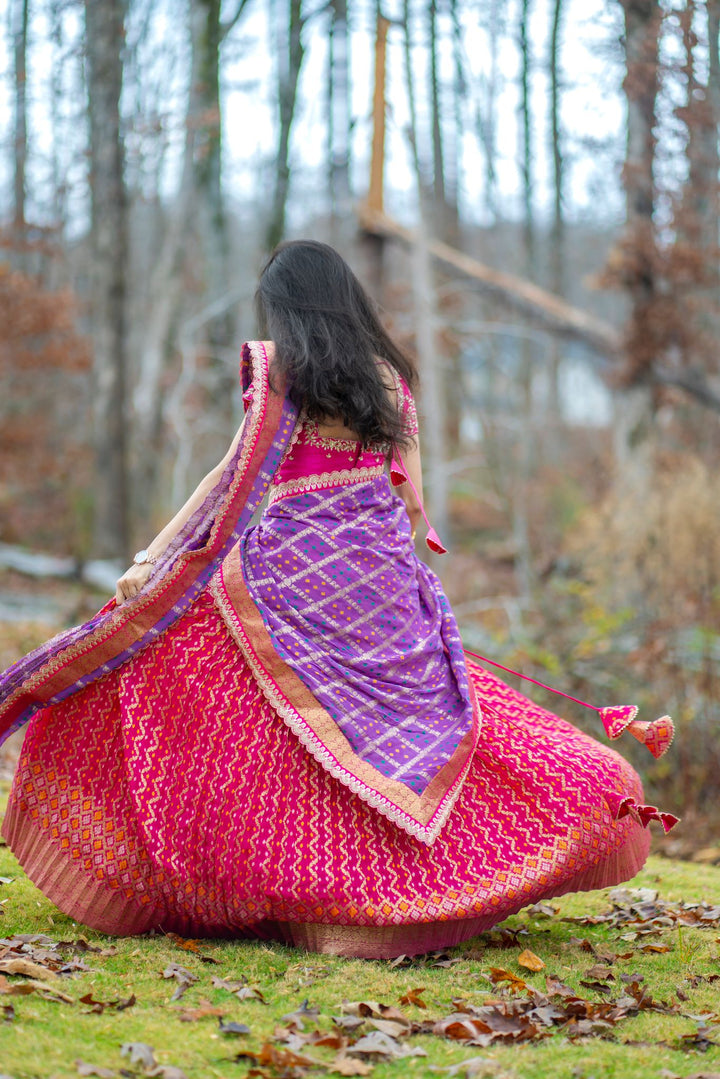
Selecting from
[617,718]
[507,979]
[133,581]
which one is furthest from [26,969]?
[617,718]

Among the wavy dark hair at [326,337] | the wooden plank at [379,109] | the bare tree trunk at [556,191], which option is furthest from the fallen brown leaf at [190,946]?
the bare tree trunk at [556,191]

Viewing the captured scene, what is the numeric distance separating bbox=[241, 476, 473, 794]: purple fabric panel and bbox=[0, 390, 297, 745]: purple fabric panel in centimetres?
14

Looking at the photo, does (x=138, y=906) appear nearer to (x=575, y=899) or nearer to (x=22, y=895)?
(x=22, y=895)

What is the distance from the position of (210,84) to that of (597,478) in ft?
23.9

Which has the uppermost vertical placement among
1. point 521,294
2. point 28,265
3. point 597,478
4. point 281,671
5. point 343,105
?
point 343,105

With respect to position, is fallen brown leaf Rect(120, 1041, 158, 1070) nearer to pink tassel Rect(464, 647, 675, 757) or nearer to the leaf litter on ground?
the leaf litter on ground

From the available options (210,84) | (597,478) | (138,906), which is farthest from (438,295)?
(138,906)

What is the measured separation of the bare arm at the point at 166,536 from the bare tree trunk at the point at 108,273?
10.2m

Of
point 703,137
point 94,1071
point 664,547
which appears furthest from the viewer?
point 703,137

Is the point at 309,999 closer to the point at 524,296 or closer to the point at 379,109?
the point at 524,296

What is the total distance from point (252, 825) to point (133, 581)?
80cm

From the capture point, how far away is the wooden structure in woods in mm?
10938

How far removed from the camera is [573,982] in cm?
302

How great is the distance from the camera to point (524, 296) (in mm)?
11359
